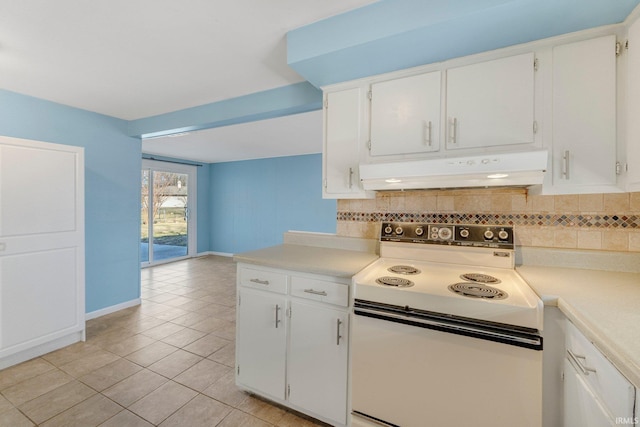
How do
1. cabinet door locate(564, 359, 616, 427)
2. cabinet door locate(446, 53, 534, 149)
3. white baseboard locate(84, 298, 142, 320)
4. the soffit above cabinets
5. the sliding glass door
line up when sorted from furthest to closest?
the sliding glass door
white baseboard locate(84, 298, 142, 320)
cabinet door locate(446, 53, 534, 149)
the soffit above cabinets
cabinet door locate(564, 359, 616, 427)

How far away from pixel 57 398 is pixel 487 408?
266cm

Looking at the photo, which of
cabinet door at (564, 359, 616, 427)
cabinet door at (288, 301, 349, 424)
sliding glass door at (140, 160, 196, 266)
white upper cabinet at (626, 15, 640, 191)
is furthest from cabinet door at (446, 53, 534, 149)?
sliding glass door at (140, 160, 196, 266)

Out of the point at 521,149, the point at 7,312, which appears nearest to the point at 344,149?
the point at 521,149

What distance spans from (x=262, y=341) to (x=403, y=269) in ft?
3.34

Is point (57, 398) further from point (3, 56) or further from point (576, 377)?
point (576, 377)

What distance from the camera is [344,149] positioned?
6.56 feet

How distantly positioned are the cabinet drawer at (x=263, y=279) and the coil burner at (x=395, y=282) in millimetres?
599

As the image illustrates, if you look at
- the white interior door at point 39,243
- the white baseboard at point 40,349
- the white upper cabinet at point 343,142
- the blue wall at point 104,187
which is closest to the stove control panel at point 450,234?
the white upper cabinet at point 343,142

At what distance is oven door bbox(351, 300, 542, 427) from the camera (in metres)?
1.17

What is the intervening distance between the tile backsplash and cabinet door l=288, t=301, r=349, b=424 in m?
0.82

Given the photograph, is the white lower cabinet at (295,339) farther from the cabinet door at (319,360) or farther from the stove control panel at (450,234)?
the stove control panel at (450,234)

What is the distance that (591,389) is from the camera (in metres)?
0.97

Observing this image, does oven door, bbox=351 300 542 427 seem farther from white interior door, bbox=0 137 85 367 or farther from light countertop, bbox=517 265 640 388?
white interior door, bbox=0 137 85 367

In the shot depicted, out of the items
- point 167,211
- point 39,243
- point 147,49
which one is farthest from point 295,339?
point 167,211
